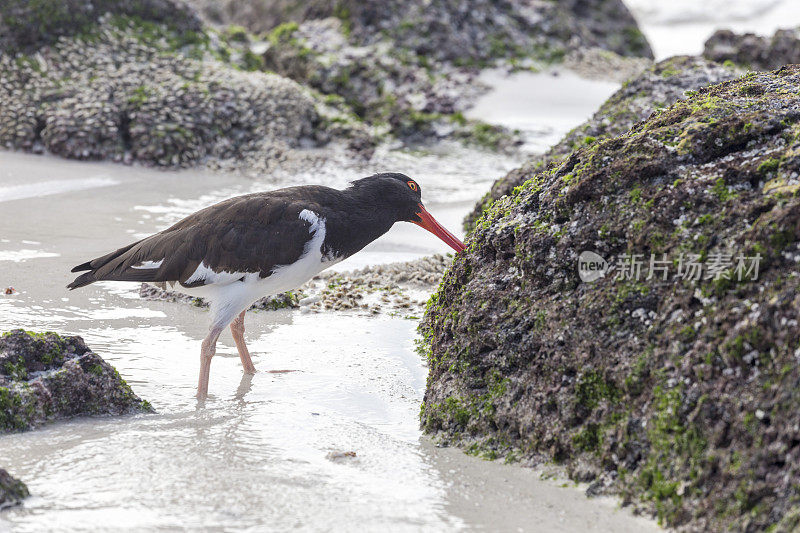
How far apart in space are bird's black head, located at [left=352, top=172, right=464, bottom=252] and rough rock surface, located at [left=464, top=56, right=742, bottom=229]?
5.85 feet

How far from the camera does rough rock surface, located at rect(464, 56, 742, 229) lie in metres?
7.71

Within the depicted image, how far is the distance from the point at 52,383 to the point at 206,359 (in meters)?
1.06

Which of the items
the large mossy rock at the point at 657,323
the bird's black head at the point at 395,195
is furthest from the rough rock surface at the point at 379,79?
the large mossy rock at the point at 657,323

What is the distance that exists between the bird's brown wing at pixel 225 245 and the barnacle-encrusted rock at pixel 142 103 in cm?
541

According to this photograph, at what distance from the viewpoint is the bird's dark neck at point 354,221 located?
224 inches

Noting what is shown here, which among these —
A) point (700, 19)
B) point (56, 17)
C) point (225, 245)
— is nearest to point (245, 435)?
point (225, 245)

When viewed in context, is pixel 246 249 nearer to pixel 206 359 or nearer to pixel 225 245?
pixel 225 245

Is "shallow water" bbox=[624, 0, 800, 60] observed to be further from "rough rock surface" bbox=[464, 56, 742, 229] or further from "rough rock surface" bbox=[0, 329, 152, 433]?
"rough rock surface" bbox=[0, 329, 152, 433]

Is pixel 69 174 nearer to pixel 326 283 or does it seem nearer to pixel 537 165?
pixel 326 283

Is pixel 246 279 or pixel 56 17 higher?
pixel 56 17

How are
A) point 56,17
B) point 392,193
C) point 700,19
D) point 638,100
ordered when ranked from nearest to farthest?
point 392,193 → point 638,100 → point 56,17 → point 700,19

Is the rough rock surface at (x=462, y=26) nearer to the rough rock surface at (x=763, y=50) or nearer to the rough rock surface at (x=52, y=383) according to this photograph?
the rough rock surface at (x=763, y=50)

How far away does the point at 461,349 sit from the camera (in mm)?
4465

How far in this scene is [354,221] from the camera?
5.82m
